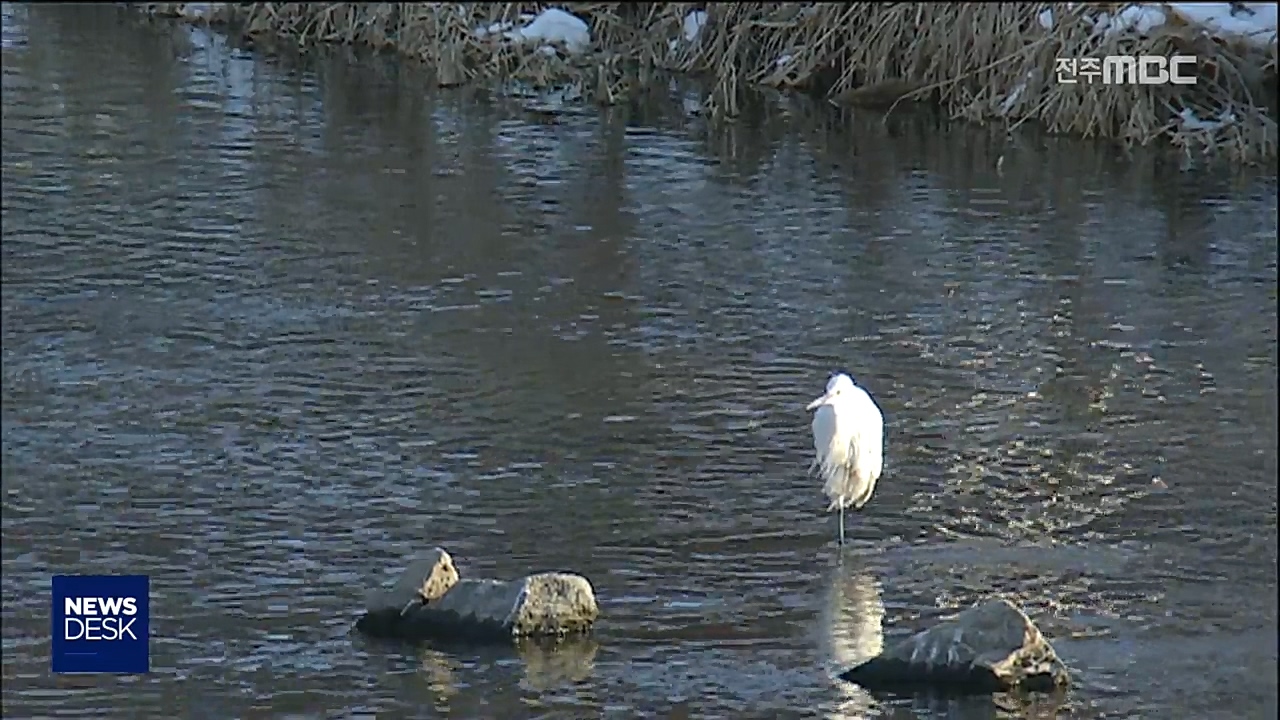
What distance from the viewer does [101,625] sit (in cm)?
891

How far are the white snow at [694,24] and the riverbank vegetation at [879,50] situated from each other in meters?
0.01

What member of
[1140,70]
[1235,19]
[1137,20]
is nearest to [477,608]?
[1140,70]

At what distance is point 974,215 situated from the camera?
17.8 m

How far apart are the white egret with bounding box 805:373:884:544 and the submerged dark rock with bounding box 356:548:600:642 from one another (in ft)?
5.11

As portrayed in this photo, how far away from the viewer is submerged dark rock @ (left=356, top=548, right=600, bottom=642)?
8.81 metres

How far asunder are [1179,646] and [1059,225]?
877cm

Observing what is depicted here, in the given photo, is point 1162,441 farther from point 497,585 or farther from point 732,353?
point 497,585

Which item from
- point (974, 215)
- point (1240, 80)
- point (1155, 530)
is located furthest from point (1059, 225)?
point (1155, 530)

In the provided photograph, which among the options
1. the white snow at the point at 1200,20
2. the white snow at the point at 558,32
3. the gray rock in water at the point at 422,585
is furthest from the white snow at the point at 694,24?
the gray rock in water at the point at 422,585

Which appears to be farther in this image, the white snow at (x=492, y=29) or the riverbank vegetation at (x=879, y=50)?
the white snow at (x=492, y=29)

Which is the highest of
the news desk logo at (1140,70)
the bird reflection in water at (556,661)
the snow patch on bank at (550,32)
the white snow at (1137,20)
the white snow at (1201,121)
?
the white snow at (1137,20)

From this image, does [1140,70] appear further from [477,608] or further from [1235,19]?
[477,608]

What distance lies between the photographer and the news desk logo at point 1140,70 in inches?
823

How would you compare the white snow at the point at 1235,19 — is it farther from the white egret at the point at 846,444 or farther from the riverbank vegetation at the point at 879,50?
the white egret at the point at 846,444
